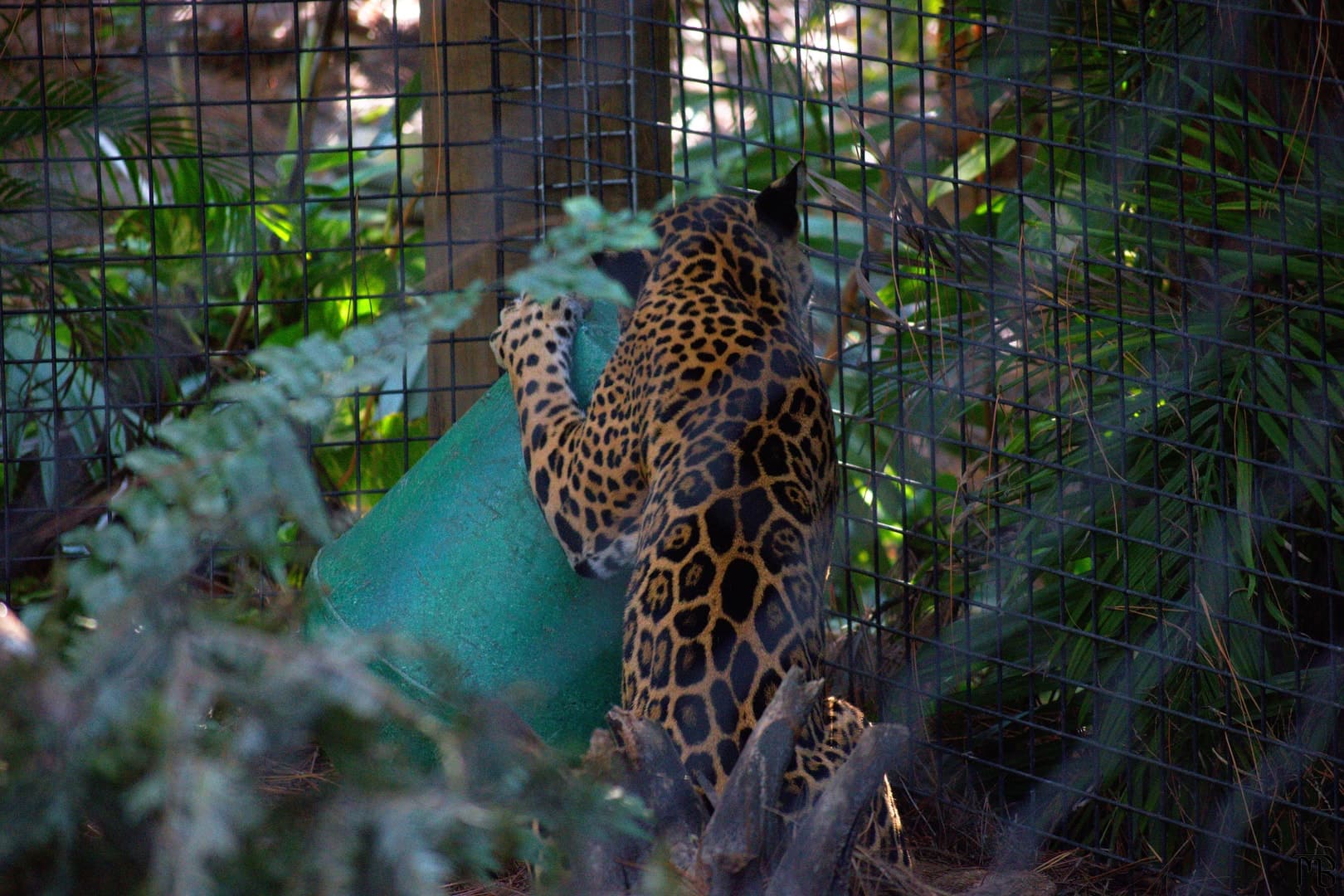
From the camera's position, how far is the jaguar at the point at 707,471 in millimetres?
2514

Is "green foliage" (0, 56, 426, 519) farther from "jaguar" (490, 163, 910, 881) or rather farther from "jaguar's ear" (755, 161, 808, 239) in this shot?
"jaguar's ear" (755, 161, 808, 239)

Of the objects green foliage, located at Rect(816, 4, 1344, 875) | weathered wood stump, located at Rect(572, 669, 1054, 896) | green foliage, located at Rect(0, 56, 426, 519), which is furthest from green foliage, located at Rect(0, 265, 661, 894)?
green foliage, located at Rect(0, 56, 426, 519)

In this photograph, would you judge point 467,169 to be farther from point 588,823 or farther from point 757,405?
point 588,823

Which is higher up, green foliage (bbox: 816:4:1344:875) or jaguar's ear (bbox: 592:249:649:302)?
jaguar's ear (bbox: 592:249:649:302)

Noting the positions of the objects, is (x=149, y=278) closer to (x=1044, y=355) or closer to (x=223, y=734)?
(x=1044, y=355)

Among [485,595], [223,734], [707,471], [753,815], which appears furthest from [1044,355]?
[223,734]

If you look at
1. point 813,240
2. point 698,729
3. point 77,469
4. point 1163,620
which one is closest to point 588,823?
point 698,729

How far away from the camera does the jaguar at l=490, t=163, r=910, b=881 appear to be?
8.25 feet

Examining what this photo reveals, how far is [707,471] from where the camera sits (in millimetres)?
2768

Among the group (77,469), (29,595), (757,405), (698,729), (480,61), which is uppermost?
(480,61)

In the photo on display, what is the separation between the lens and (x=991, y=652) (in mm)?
3512

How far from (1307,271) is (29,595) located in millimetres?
3603

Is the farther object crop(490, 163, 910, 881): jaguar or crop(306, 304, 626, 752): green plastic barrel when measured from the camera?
crop(306, 304, 626, 752): green plastic barrel

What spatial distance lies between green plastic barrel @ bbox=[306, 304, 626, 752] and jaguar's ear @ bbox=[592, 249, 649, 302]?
454 mm
